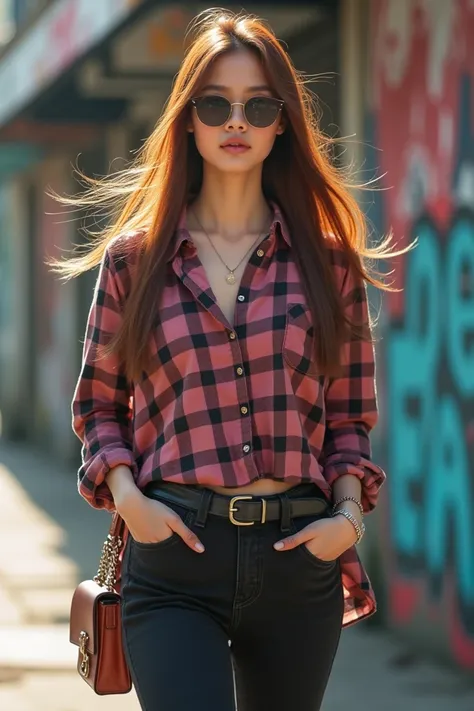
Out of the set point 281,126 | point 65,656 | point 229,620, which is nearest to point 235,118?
point 281,126

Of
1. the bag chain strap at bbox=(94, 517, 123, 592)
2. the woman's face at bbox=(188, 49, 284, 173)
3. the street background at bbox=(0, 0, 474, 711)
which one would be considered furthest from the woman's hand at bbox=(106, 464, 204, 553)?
the street background at bbox=(0, 0, 474, 711)

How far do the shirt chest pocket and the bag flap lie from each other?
628mm

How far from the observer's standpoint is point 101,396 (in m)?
3.17

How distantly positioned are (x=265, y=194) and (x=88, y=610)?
1.02 m

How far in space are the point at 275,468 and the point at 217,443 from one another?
130 mm

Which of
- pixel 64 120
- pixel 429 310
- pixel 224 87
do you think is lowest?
pixel 429 310

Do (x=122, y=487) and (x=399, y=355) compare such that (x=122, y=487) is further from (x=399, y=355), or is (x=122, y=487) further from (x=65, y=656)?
(x=399, y=355)

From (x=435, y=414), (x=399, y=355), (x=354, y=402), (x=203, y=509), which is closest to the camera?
(x=203, y=509)

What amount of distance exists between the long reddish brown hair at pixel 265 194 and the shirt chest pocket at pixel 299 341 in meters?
0.02

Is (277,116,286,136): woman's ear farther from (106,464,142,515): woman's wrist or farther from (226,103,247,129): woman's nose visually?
(106,464,142,515): woman's wrist

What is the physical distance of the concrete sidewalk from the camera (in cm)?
562

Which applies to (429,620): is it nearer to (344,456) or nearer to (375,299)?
(375,299)

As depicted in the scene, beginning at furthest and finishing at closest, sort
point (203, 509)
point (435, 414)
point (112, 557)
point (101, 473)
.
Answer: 1. point (435, 414)
2. point (112, 557)
3. point (101, 473)
4. point (203, 509)

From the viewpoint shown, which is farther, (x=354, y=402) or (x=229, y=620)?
(x=354, y=402)
